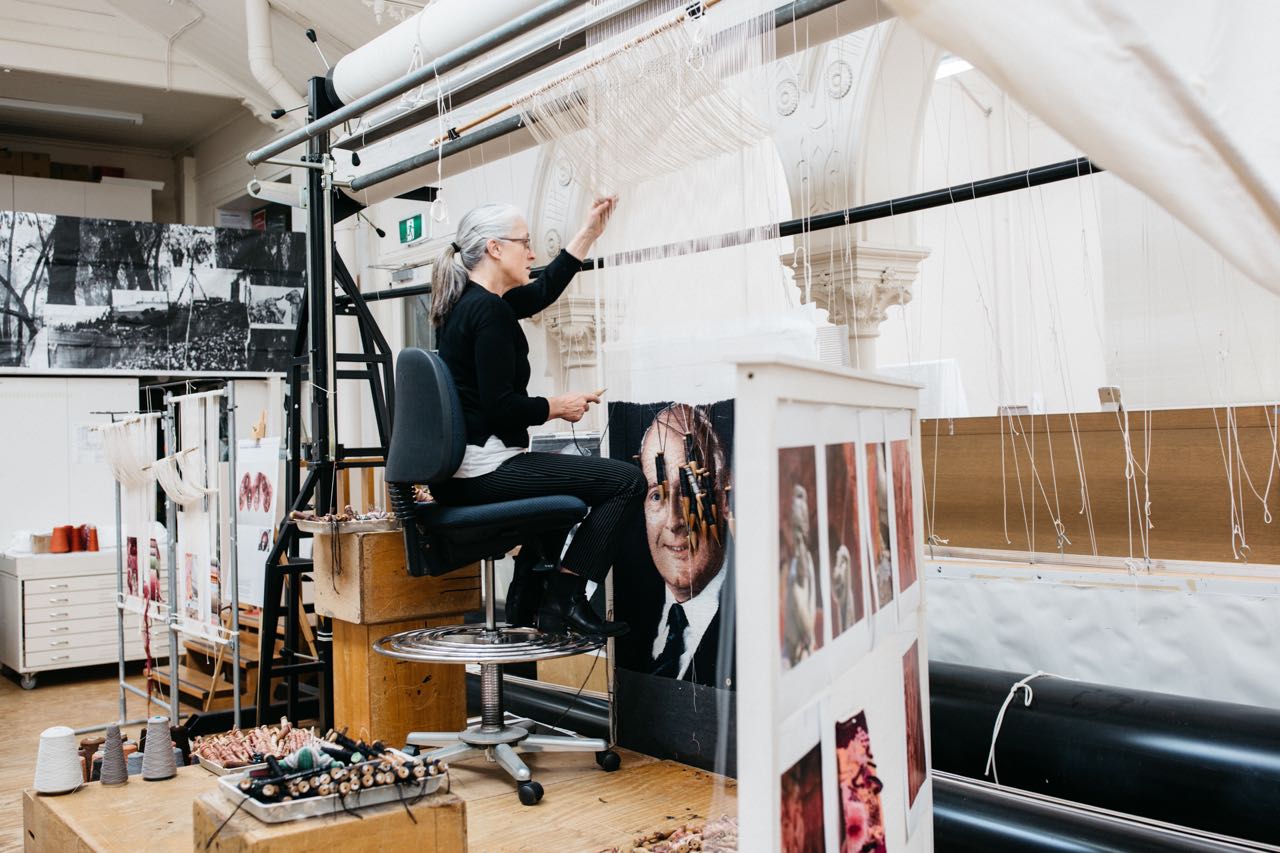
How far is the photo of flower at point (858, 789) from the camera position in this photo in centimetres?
127

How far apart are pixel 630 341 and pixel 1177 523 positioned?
1.58 m

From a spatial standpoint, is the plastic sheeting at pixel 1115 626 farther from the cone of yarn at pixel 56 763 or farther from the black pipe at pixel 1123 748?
the cone of yarn at pixel 56 763

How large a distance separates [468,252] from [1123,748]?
200cm

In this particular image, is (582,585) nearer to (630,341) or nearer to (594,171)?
(630,341)

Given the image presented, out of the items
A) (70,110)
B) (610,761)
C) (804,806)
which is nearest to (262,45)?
(70,110)

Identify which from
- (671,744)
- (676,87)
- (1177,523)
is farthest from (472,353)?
(1177,523)

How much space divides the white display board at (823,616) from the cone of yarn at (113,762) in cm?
238

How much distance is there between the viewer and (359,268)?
855 centimetres

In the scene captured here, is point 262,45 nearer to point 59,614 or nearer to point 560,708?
point 59,614

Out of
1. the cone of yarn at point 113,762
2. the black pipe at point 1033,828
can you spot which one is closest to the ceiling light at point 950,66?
the black pipe at point 1033,828

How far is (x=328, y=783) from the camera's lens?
2.15 metres

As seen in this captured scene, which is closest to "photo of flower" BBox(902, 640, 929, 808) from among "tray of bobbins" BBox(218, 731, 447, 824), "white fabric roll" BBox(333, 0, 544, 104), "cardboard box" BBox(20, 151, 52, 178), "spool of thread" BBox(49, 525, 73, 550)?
"tray of bobbins" BBox(218, 731, 447, 824)

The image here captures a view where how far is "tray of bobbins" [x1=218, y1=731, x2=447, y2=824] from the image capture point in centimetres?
209

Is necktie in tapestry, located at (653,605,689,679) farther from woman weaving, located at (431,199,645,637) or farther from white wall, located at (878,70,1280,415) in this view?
white wall, located at (878,70,1280,415)
